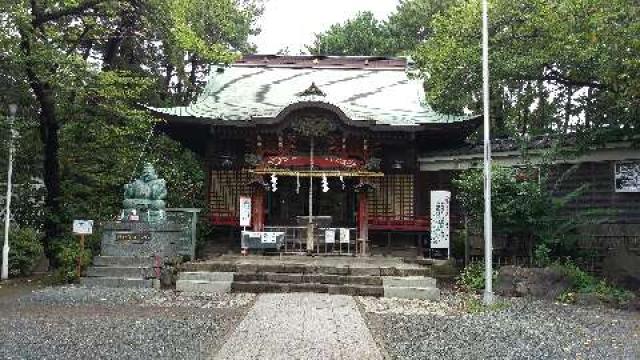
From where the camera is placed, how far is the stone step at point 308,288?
11328mm

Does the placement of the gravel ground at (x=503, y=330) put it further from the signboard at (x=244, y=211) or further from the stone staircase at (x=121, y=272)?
the signboard at (x=244, y=211)

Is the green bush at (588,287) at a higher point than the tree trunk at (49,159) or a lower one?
lower

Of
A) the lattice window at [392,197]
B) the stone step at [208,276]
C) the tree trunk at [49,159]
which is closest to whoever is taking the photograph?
the stone step at [208,276]

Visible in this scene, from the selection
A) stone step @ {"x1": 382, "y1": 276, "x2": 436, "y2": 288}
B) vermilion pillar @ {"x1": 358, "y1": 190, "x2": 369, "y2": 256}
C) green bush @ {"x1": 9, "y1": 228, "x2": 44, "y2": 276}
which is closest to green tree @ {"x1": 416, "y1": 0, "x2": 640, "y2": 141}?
vermilion pillar @ {"x1": 358, "y1": 190, "x2": 369, "y2": 256}

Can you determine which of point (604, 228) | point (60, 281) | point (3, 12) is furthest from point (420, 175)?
point (3, 12)

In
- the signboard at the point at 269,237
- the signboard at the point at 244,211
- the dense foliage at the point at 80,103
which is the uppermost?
the dense foliage at the point at 80,103

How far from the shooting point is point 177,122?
51.7 feet

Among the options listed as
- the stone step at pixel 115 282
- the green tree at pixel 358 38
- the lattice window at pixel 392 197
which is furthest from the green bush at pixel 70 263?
the green tree at pixel 358 38

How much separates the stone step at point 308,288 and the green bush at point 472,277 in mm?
2245

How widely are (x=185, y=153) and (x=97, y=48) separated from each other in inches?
222

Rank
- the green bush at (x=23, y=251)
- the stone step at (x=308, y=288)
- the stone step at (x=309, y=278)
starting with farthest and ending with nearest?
the green bush at (x=23, y=251)
the stone step at (x=309, y=278)
the stone step at (x=308, y=288)

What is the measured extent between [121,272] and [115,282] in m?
0.36

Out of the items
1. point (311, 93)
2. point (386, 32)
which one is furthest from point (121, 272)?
point (386, 32)

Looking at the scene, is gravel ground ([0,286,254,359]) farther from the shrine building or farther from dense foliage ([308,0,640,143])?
dense foliage ([308,0,640,143])
